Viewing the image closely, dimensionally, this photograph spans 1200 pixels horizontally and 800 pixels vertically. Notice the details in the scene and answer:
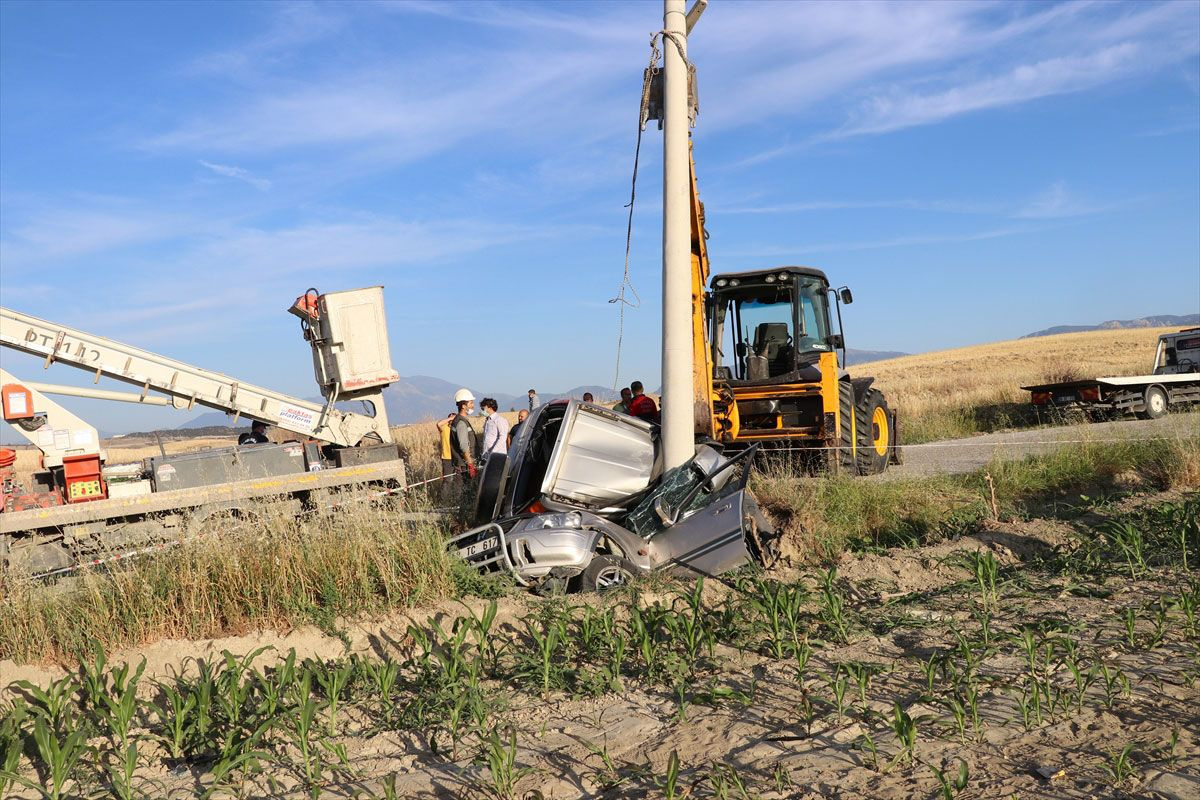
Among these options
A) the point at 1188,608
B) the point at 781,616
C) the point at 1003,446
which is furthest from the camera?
the point at 1003,446

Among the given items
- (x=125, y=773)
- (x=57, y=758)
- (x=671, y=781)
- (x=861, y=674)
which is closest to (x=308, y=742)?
(x=125, y=773)

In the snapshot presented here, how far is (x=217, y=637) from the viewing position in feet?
18.5

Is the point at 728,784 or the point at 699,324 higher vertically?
the point at 699,324

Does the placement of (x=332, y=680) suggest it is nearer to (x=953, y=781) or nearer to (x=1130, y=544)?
(x=953, y=781)

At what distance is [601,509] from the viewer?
26.5ft

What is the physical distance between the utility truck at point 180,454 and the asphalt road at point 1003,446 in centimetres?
672

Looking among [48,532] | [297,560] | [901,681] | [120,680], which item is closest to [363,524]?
[297,560]

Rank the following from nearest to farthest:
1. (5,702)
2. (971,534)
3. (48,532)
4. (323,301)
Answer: (5,702)
(971,534)
(48,532)
(323,301)

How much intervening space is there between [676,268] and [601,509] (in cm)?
228

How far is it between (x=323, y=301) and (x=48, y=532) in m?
4.23

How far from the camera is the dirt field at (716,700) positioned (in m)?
3.71

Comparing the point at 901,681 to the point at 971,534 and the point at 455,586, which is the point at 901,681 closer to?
the point at 455,586

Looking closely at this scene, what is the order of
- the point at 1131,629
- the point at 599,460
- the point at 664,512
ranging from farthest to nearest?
1. the point at 599,460
2. the point at 664,512
3. the point at 1131,629

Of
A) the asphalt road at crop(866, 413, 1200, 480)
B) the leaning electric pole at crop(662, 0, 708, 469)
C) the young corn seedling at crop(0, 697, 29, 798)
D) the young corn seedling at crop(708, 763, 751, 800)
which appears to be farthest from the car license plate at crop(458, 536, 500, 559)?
the asphalt road at crop(866, 413, 1200, 480)
